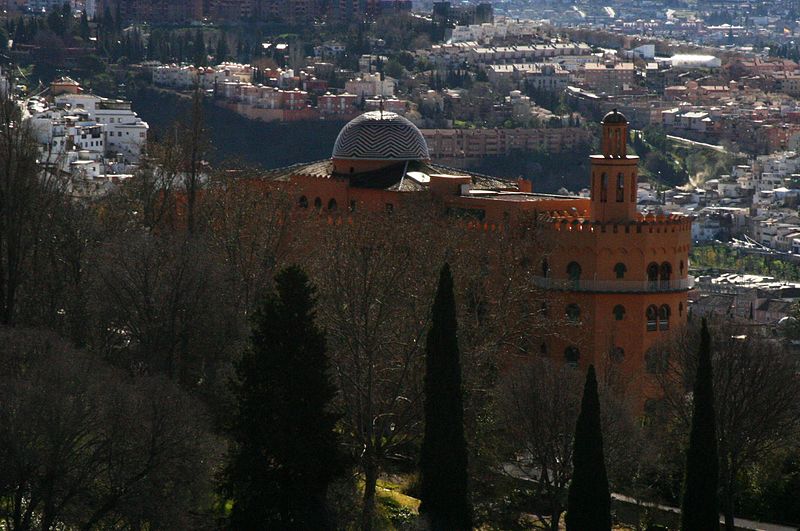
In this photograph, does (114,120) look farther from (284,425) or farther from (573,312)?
(284,425)

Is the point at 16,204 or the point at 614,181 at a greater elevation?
the point at 16,204

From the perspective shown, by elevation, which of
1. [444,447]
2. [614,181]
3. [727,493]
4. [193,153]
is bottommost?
[727,493]

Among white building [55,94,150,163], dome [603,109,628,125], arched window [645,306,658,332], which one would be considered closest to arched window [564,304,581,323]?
arched window [645,306,658,332]

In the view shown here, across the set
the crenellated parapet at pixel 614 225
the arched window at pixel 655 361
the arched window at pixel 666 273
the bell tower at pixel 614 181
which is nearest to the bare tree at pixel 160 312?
the arched window at pixel 655 361

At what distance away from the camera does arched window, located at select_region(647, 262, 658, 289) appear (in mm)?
47656

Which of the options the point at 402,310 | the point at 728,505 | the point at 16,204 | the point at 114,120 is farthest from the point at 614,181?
the point at 114,120

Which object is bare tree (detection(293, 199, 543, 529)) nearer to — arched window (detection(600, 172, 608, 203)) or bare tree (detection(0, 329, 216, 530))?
arched window (detection(600, 172, 608, 203))

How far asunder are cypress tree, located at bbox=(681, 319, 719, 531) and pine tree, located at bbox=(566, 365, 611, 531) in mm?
1214

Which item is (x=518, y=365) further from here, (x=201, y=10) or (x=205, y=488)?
(x=201, y=10)

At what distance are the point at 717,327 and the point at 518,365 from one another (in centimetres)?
425

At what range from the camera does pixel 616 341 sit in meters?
47.1

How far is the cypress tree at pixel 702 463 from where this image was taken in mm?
33062

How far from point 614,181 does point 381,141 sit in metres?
8.61

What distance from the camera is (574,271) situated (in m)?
47.4
